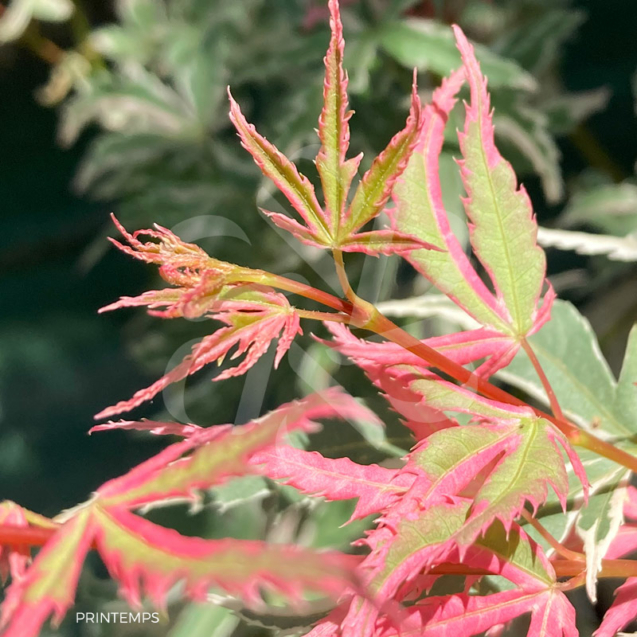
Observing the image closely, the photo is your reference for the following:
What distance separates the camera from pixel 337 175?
0.20m

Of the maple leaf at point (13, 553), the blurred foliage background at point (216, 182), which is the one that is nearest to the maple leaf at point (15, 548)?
the maple leaf at point (13, 553)

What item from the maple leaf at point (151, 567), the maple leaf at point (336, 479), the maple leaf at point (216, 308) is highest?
the maple leaf at point (216, 308)

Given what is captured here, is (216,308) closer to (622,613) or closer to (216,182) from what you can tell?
(622,613)

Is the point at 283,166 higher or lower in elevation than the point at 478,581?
higher

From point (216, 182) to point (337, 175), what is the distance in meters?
0.46

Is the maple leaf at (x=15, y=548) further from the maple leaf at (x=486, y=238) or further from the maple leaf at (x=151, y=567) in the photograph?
the maple leaf at (x=486, y=238)

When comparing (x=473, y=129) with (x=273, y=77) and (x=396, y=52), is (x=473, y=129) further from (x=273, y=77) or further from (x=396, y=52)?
(x=273, y=77)

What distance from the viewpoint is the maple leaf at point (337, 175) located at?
7.4 inches

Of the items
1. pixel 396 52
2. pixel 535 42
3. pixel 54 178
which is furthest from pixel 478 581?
pixel 54 178

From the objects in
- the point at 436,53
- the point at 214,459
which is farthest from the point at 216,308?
the point at 436,53

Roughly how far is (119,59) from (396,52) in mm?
322

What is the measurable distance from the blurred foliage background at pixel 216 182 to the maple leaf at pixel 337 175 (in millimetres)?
135

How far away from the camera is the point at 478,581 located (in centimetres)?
25

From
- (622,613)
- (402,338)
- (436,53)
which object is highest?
(436,53)
